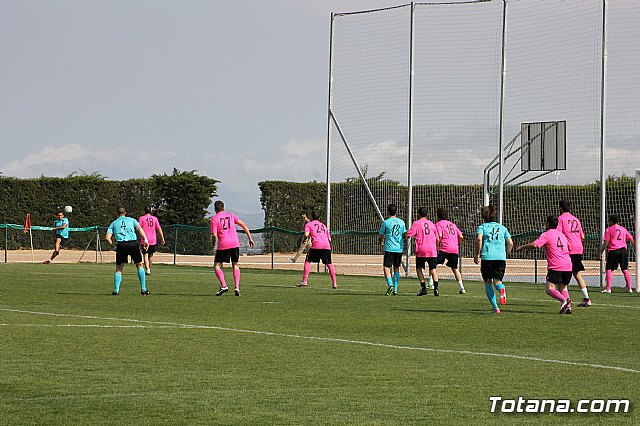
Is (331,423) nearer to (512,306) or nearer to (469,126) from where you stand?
(512,306)

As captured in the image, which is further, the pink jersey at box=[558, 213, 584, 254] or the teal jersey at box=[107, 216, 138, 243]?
the teal jersey at box=[107, 216, 138, 243]

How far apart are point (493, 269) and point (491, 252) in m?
0.32

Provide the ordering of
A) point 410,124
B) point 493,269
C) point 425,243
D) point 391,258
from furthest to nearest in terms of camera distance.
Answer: point 410,124 < point 391,258 < point 425,243 < point 493,269

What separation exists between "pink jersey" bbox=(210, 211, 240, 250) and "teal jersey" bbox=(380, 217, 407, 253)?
3.83 metres

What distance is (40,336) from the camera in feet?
51.0

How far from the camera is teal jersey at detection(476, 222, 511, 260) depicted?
67.9 feet

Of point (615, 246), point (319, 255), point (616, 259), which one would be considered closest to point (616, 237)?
point (615, 246)

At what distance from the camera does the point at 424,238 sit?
2666 centimetres

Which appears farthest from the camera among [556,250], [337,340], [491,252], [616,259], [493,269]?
[616,259]

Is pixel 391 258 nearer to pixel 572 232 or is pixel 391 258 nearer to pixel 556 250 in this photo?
pixel 572 232

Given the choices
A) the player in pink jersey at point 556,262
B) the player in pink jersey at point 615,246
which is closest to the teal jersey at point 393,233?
the player in pink jersey at point 615,246

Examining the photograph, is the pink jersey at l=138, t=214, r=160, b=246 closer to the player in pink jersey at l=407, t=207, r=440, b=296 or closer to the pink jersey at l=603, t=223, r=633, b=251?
the player in pink jersey at l=407, t=207, r=440, b=296

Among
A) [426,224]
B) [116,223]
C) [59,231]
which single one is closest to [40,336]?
[116,223]

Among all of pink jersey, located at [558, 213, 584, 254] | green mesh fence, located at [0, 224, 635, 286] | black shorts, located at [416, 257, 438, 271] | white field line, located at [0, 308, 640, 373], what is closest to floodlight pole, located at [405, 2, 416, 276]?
green mesh fence, located at [0, 224, 635, 286]
